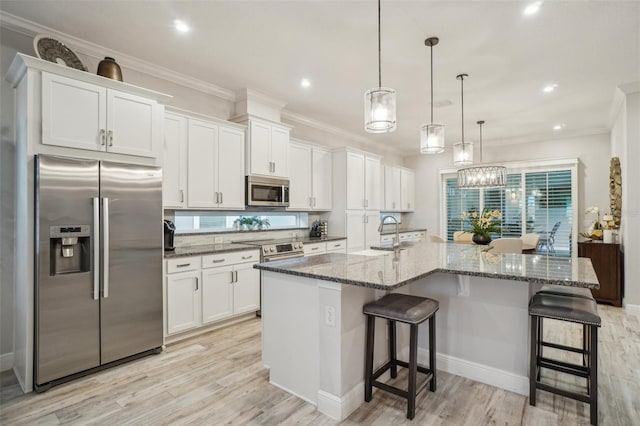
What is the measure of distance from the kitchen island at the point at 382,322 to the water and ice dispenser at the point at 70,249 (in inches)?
55.6

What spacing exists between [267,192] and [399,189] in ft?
12.8

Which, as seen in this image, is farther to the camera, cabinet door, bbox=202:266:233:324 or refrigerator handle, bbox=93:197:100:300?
cabinet door, bbox=202:266:233:324

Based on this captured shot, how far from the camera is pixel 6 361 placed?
2770 mm

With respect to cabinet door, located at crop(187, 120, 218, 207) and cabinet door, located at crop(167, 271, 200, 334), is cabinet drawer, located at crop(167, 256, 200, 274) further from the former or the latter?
cabinet door, located at crop(187, 120, 218, 207)

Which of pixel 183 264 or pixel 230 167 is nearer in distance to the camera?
pixel 183 264

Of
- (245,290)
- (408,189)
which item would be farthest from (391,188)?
(245,290)

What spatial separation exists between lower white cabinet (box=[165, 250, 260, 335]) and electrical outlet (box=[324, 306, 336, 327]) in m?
1.84

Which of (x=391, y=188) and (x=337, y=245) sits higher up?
(x=391, y=188)

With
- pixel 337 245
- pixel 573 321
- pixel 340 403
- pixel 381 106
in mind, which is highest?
pixel 381 106

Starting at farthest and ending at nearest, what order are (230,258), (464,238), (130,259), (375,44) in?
(464,238), (230,258), (375,44), (130,259)

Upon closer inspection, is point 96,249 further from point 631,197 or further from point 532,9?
point 631,197

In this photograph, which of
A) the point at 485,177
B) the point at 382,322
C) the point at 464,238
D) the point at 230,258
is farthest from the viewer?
the point at 464,238

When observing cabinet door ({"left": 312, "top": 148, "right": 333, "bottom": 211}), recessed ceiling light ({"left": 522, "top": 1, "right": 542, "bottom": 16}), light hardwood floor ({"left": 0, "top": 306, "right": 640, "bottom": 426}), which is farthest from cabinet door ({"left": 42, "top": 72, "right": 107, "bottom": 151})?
recessed ceiling light ({"left": 522, "top": 1, "right": 542, "bottom": 16})

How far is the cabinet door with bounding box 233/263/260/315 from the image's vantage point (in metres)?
3.86
